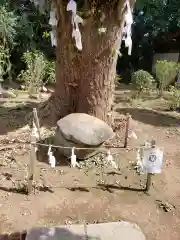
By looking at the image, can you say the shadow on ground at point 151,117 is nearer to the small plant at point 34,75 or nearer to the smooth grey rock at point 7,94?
the small plant at point 34,75

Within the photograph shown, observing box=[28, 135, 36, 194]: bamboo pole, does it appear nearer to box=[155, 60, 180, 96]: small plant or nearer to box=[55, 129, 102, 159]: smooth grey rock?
box=[55, 129, 102, 159]: smooth grey rock

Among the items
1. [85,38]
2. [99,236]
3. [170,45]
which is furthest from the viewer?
[170,45]

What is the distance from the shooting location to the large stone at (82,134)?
4269mm

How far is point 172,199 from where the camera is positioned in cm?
391

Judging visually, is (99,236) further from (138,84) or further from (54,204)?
(138,84)

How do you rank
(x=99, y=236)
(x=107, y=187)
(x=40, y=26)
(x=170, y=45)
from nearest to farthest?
(x=99, y=236) < (x=107, y=187) < (x=40, y=26) < (x=170, y=45)

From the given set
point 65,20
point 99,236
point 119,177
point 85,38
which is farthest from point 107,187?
point 65,20

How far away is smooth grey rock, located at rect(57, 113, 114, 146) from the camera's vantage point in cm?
426

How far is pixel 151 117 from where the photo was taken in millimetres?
6777

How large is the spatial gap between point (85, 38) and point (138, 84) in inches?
166

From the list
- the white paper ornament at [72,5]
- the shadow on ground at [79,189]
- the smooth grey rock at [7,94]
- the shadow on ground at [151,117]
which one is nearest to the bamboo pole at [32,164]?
the shadow on ground at [79,189]

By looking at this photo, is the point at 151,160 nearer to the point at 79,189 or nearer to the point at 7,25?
the point at 79,189

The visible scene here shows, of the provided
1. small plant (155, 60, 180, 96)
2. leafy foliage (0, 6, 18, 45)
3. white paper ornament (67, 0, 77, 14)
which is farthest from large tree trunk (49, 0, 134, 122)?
leafy foliage (0, 6, 18, 45)

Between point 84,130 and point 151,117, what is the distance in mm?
2836
